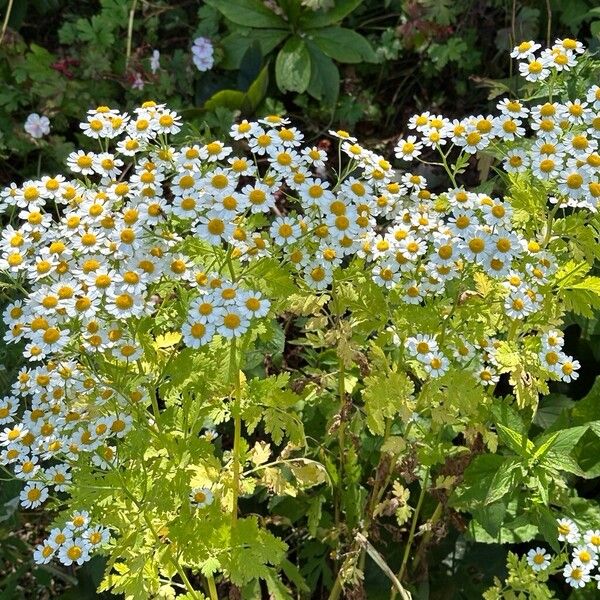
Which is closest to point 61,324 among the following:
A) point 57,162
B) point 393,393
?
point 393,393

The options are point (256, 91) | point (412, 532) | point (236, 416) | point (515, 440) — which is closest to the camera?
point (236, 416)

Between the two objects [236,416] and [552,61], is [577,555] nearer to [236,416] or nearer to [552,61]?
[236,416]

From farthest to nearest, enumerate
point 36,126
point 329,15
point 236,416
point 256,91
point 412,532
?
point 329,15 → point 256,91 → point 36,126 → point 412,532 → point 236,416

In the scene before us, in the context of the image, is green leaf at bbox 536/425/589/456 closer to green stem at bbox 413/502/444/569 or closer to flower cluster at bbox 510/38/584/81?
green stem at bbox 413/502/444/569

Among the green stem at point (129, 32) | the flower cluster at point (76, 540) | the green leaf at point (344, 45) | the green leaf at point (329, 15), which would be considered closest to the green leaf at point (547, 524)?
the flower cluster at point (76, 540)

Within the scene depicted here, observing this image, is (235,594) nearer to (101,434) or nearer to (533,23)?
(101,434)

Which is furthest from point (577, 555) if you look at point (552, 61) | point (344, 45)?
point (344, 45)
